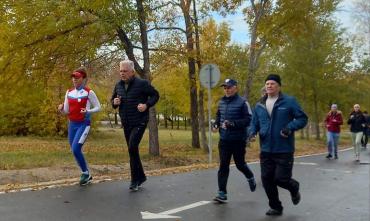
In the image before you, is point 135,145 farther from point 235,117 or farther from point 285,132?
point 285,132

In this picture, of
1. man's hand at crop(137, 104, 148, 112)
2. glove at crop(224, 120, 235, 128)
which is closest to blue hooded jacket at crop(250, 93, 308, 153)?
glove at crop(224, 120, 235, 128)

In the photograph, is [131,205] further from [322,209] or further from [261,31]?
[261,31]

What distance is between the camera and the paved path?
6.88 meters

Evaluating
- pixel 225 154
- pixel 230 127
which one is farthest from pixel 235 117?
pixel 225 154

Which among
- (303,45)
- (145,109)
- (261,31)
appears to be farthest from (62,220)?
(303,45)

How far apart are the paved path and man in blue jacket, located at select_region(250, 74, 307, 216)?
536 mm

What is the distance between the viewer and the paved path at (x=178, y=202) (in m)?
6.88

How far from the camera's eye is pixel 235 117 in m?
7.99

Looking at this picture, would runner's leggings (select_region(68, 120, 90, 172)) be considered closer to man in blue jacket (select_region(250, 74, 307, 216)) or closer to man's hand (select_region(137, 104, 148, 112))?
man's hand (select_region(137, 104, 148, 112))

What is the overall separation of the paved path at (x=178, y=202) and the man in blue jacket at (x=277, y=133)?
536 mm

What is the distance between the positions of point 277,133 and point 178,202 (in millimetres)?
1951

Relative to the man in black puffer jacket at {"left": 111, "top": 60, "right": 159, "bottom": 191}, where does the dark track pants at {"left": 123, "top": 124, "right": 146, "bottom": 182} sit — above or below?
below

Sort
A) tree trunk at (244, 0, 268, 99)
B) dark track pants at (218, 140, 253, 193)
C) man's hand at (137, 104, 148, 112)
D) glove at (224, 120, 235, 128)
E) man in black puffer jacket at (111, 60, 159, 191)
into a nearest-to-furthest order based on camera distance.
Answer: glove at (224, 120, 235, 128)
dark track pants at (218, 140, 253, 193)
man's hand at (137, 104, 148, 112)
man in black puffer jacket at (111, 60, 159, 191)
tree trunk at (244, 0, 268, 99)

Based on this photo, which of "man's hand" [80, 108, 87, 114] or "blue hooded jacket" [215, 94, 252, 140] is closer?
"blue hooded jacket" [215, 94, 252, 140]
